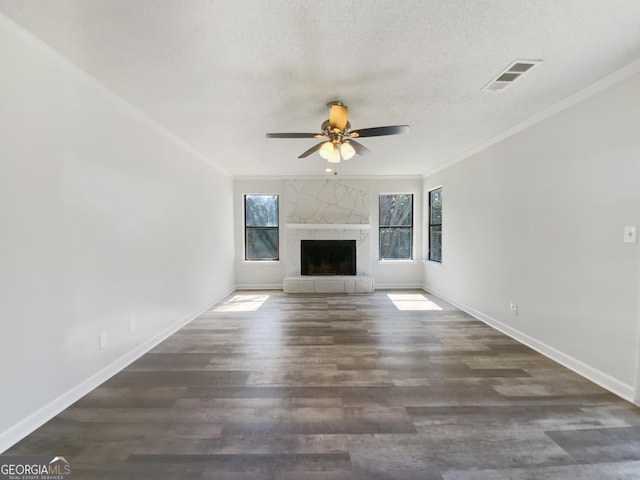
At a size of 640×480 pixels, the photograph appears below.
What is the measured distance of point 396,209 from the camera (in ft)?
19.9

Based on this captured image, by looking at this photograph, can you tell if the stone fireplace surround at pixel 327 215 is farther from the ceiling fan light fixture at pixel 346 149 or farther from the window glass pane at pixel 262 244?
the ceiling fan light fixture at pixel 346 149

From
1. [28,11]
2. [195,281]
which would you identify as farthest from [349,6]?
[195,281]

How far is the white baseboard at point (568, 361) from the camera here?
210cm

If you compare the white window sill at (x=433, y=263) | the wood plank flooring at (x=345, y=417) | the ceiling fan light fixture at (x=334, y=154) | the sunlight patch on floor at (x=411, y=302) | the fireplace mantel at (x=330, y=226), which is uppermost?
the ceiling fan light fixture at (x=334, y=154)

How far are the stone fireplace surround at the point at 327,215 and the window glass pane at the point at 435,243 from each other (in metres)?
1.29

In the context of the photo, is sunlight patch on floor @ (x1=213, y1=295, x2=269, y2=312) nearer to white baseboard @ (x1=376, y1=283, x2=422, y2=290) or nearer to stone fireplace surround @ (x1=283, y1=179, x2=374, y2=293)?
stone fireplace surround @ (x1=283, y1=179, x2=374, y2=293)

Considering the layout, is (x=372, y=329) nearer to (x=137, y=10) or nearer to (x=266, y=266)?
(x=266, y=266)

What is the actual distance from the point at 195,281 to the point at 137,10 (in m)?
3.28

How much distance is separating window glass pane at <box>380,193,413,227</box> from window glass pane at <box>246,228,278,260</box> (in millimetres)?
2435

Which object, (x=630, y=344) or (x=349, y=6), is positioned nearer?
(x=349, y=6)

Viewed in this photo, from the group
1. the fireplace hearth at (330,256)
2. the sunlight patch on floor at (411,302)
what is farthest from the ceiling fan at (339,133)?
the fireplace hearth at (330,256)

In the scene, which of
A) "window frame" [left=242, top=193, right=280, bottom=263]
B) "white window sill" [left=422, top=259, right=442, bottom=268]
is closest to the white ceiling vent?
"white window sill" [left=422, top=259, right=442, bottom=268]

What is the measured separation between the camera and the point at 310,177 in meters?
5.83

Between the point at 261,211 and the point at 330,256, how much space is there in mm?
1821
